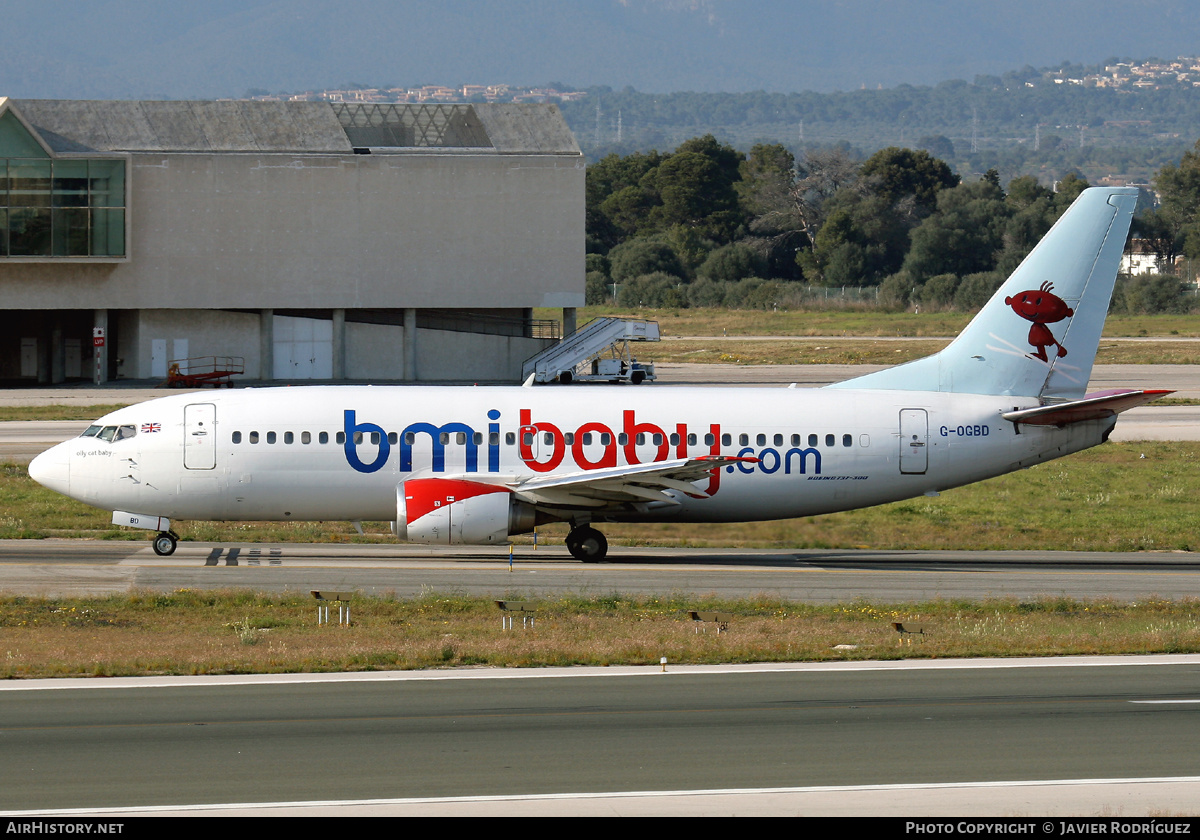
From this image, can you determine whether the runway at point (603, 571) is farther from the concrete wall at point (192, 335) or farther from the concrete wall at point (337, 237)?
the concrete wall at point (192, 335)

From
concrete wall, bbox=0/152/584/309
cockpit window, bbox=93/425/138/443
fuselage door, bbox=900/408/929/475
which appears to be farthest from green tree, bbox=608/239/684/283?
cockpit window, bbox=93/425/138/443

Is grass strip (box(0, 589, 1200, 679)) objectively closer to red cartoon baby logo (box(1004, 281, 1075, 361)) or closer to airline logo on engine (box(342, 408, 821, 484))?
airline logo on engine (box(342, 408, 821, 484))

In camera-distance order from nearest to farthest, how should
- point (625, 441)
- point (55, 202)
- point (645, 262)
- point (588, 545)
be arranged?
point (625, 441)
point (588, 545)
point (55, 202)
point (645, 262)

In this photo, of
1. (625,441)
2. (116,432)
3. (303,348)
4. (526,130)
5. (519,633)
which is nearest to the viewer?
(519,633)

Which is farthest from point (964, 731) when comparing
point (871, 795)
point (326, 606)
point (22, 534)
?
point (22, 534)

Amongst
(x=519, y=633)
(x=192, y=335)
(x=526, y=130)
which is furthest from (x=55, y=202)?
(x=519, y=633)

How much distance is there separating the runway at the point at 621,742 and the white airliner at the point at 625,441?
35.9 feet

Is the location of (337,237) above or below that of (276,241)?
above

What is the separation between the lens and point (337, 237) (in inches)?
3329

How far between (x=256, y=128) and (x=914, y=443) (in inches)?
2379

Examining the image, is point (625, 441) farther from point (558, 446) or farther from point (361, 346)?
point (361, 346)

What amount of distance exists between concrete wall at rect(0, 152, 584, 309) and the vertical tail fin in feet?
182

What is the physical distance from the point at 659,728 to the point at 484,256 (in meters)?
70.5

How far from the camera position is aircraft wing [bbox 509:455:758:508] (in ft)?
104
